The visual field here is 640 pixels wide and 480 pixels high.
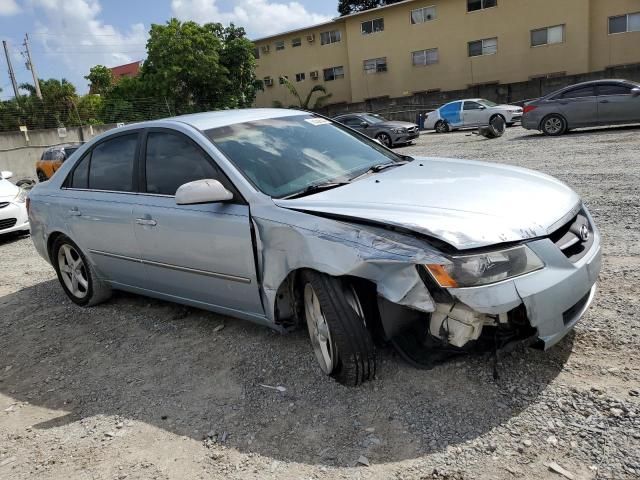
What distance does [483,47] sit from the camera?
3161 cm

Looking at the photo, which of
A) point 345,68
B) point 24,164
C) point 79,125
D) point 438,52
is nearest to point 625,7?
point 438,52

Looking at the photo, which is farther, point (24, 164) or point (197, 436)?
point (24, 164)

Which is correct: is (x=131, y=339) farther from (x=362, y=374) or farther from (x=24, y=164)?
(x=24, y=164)

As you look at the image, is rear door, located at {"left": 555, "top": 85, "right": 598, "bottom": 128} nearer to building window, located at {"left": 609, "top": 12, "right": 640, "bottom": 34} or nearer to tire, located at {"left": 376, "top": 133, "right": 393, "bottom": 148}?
tire, located at {"left": 376, "top": 133, "right": 393, "bottom": 148}

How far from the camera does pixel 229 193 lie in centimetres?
330

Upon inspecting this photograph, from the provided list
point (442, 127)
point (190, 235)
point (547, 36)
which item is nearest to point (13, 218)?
point (190, 235)

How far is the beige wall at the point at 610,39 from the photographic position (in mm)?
27609

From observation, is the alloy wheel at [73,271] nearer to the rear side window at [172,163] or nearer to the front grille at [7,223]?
the rear side window at [172,163]

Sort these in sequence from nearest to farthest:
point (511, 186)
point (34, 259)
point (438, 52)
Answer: point (511, 186)
point (34, 259)
point (438, 52)

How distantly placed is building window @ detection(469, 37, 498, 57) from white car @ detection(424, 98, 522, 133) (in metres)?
10.4

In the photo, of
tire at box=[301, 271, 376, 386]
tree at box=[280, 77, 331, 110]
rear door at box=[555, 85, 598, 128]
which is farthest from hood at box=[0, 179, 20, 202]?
tree at box=[280, 77, 331, 110]

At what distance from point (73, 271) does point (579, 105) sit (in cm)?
1293

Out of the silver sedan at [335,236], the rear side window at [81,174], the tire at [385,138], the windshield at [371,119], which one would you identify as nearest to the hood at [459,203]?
the silver sedan at [335,236]

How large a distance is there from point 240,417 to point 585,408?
70.3 inches
